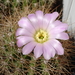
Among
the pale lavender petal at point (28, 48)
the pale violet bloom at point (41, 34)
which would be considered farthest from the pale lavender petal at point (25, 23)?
the pale lavender petal at point (28, 48)

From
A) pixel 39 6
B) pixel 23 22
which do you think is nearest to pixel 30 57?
pixel 23 22

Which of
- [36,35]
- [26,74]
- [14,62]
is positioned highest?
[36,35]

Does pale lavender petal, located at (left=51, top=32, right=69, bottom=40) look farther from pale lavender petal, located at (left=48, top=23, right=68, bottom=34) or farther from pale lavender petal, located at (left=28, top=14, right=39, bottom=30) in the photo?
pale lavender petal, located at (left=28, top=14, right=39, bottom=30)

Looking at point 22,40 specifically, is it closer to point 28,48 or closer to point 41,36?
point 28,48

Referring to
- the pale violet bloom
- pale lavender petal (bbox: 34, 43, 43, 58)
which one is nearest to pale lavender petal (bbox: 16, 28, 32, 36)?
the pale violet bloom

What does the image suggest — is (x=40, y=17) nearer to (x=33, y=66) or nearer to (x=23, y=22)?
(x=23, y=22)

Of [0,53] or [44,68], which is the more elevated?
[0,53]
